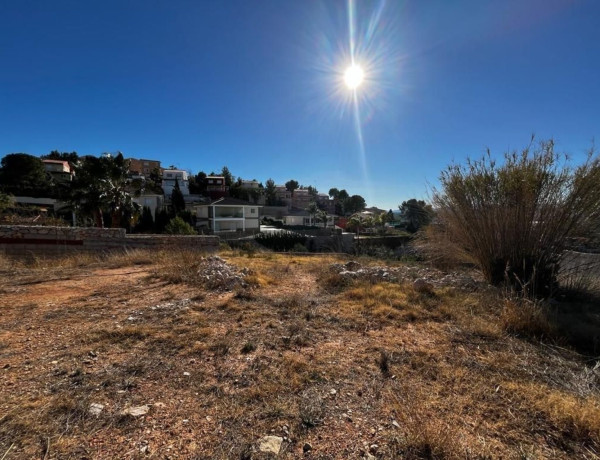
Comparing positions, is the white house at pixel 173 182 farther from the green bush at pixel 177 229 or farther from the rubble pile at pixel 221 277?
the rubble pile at pixel 221 277

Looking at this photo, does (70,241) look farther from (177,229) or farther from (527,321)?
(527,321)

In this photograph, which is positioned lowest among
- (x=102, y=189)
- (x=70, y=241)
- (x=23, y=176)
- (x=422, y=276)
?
(x=422, y=276)

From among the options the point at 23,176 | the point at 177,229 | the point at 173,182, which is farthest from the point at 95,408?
the point at 173,182

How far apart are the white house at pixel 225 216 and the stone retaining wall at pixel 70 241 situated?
25584 mm

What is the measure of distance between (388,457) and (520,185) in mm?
4924

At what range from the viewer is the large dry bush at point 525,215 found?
14.6ft

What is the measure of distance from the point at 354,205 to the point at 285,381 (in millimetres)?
89479

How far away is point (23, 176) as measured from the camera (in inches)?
1522

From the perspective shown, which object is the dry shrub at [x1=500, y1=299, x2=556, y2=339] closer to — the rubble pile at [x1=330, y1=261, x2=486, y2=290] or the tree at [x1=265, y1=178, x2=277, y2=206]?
the rubble pile at [x1=330, y1=261, x2=486, y2=290]

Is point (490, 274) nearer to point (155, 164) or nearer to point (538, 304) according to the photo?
point (538, 304)

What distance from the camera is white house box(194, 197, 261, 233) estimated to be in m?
35.6

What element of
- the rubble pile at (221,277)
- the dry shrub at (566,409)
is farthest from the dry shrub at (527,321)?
the rubble pile at (221,277)

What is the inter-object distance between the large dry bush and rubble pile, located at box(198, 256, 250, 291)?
4228 mm

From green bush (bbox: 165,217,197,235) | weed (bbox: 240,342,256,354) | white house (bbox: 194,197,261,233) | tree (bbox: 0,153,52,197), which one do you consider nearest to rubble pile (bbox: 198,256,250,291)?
weed (bbox: 240,342,256,354)
